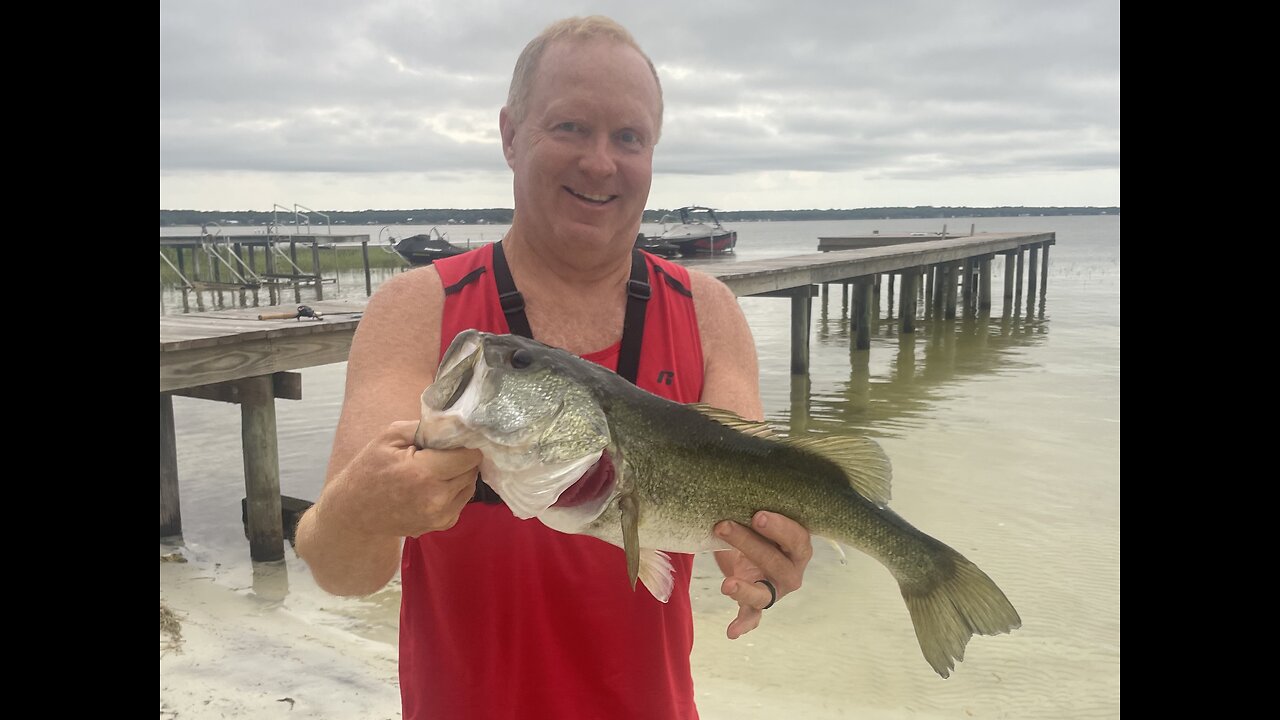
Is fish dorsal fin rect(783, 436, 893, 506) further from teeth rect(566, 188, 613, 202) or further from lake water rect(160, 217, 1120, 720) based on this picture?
lake water rect(160, 217, 1120, 720)

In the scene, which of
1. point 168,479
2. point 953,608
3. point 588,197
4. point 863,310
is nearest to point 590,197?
point 588,197

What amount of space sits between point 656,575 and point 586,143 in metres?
1.18

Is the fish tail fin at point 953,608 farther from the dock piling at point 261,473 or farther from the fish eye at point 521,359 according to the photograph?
the dock piling at point 261,473

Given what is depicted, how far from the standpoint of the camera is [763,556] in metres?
2.14

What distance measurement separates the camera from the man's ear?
2.40 m

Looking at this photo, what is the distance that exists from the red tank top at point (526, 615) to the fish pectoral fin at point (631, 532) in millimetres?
268

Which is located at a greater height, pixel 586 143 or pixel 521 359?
pixel 586 143

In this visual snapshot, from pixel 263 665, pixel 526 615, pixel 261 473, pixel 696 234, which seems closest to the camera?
pixel 526 615

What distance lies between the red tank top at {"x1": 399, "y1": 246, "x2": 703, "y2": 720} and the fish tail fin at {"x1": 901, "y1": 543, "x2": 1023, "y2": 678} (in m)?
0.73

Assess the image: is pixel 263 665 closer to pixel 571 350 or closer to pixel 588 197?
pixel 571 350

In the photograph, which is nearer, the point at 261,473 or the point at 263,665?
the point at 263,665

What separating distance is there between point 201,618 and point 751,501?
5.69 metres

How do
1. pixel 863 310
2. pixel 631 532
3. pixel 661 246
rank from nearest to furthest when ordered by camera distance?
pixel 631 532 → pixel 863 310 → pixel 661 246

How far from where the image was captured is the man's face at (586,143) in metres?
2.21
